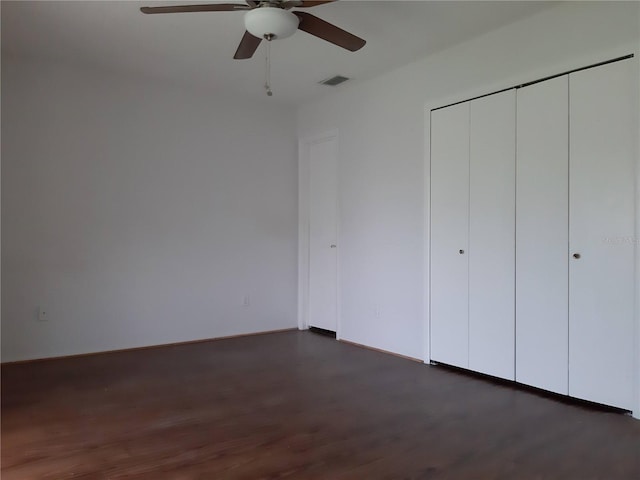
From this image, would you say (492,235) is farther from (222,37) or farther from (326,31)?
(222,37)

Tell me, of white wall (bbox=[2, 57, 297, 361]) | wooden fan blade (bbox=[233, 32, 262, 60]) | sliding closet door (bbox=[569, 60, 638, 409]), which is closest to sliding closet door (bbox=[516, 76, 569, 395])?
sliding closet door (bbox=[569, 60, 638, 409])

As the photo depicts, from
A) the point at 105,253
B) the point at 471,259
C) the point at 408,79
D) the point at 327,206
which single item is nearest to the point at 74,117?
the point at 105,253

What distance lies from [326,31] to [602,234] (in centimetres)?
212

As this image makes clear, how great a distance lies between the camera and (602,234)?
282 cm

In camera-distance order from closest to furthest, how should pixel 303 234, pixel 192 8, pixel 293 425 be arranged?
1. pixel 192 8
2. pixel 293 425
3. pixel 303 234

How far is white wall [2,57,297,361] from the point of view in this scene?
3.91m

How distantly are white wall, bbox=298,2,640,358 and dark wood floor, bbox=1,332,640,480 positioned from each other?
2.18 feet

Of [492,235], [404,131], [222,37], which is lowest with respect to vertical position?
[492,235]

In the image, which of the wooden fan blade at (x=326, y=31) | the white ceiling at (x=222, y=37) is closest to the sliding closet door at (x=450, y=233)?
the white ceiling at (x=222, y=37)

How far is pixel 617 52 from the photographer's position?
275cm

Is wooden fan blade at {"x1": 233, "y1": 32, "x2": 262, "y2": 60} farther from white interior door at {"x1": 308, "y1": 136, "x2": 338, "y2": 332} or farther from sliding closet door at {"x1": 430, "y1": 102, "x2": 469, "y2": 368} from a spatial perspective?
white interior door at {"x1": 308, "y1": 136, "x2": 338, "y2": 332}

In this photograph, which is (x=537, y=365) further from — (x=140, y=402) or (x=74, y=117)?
(x=74, y=117)

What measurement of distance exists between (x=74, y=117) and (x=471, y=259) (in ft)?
12.2

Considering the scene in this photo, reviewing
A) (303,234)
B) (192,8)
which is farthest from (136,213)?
(192,8)
